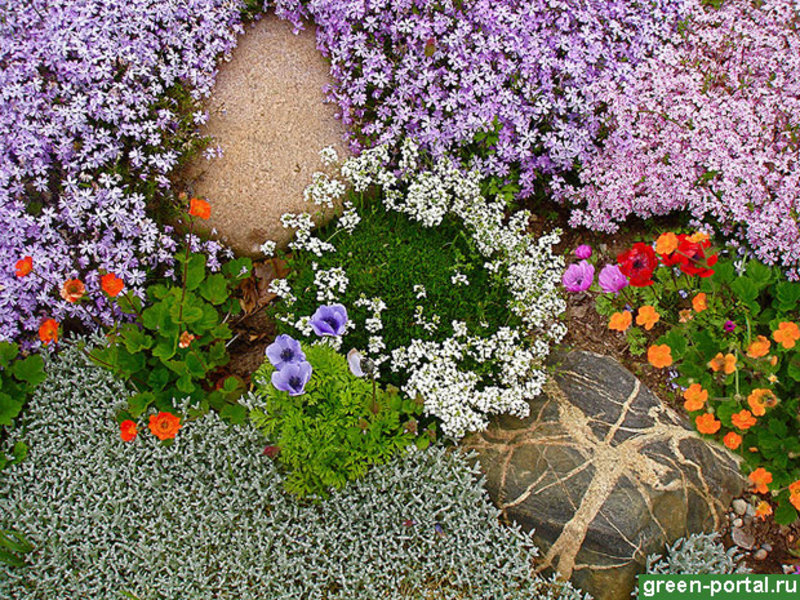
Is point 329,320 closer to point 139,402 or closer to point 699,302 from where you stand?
point 139,402

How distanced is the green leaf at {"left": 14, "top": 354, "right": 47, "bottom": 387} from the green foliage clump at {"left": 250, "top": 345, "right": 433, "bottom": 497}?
4.53ft

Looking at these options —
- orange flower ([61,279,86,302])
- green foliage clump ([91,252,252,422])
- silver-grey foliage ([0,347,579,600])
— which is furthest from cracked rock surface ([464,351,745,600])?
orange flower ([61,279,86,302])

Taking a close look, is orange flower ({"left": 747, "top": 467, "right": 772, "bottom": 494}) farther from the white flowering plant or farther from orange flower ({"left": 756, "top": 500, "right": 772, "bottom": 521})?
the white flowering plant

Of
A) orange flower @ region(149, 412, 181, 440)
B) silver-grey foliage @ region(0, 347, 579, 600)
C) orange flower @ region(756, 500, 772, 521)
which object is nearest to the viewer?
orange flower @ region(149, 412, 181, 440)

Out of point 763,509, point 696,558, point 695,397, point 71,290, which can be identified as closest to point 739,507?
point 763,509

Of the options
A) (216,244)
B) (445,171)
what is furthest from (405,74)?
(216,244)

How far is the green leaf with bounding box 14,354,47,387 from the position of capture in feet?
12.5

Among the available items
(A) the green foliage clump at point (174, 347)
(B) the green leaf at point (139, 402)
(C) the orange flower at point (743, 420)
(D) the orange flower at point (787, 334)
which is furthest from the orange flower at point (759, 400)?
(B) the green leaf at point (139, 402)

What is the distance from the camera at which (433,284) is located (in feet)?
13.8

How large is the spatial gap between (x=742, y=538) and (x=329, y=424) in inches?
105

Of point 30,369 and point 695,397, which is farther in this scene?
point 30,369

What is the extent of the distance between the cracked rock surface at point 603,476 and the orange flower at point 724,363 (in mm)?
507

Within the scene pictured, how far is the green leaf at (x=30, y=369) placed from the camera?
3816mm

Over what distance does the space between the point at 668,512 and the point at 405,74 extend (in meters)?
3.22
